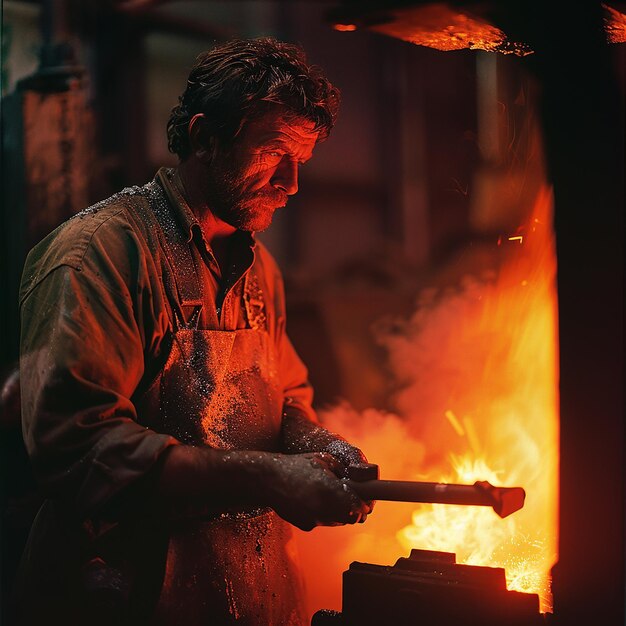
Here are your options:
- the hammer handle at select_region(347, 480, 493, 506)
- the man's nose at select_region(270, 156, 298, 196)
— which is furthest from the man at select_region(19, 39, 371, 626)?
the hammer handle at select_region(347, 480, 493, 506)

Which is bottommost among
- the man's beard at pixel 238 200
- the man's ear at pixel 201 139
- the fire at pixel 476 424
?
the fire at pixel 476 424

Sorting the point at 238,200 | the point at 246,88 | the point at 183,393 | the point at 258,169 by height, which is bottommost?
the point at 183,393

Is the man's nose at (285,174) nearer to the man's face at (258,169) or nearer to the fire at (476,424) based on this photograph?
the man's face at (258,169)

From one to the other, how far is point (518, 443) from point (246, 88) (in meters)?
1.90

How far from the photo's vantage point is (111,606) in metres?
2.73

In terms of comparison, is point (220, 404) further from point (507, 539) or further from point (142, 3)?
point (142, 3)

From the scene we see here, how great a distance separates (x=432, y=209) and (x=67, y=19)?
4.03 m

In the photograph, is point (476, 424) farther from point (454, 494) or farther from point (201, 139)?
point (201, 139)

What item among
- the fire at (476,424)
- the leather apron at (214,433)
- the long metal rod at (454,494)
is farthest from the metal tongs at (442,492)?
the fire at (476,424)

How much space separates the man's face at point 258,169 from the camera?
2863 millimetres

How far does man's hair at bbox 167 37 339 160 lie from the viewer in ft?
9.24

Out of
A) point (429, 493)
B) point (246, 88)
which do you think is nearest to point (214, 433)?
point (429, 493)

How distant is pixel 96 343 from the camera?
256 cm

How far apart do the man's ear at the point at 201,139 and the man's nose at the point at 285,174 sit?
0.24 meters
